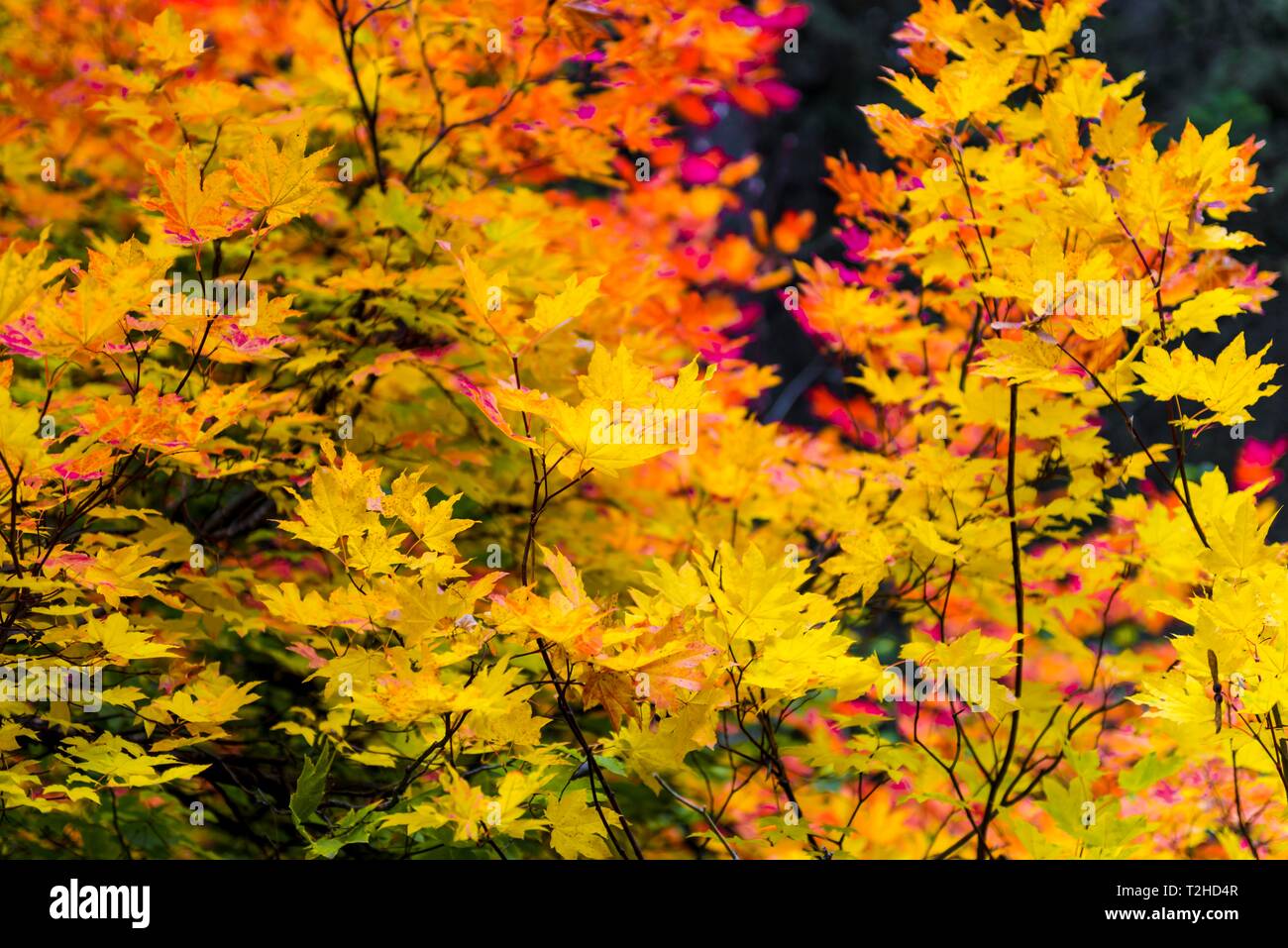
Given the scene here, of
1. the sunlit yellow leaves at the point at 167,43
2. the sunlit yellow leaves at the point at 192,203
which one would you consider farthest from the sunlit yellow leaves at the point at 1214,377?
the sunlit yellow leaves at the point at 167,43

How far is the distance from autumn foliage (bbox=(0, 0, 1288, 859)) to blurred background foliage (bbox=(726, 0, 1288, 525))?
169 inches

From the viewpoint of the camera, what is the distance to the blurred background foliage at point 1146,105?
7.47 meters

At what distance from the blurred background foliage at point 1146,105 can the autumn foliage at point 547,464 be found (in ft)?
14.0

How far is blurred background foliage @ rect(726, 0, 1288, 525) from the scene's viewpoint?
7.47 m

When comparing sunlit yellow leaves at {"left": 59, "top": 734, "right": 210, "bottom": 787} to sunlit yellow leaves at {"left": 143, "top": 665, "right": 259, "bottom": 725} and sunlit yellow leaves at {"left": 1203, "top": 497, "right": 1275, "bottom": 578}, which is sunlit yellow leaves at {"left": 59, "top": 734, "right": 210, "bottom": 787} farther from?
sunlit yellow leaves at {"left": 1203, "top": 497, "right": 1275, "bottom": 578}

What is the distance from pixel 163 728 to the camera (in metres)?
2.11

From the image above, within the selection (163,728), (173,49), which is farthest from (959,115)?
(163,728)

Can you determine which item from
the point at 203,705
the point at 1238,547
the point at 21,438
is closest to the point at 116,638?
the point at 203,705

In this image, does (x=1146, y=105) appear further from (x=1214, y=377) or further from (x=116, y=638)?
(x=116, y=638)

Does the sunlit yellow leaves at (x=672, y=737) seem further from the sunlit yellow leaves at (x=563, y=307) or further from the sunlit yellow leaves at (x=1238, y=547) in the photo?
the sunlit yellow leaves at (x=1238, y=547)

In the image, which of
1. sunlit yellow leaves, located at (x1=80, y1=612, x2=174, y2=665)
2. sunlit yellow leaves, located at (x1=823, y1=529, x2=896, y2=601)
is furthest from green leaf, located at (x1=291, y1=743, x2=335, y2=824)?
sunlit yellow leaves, located at (x1=823, y1=529, x2=896, y2=601)
